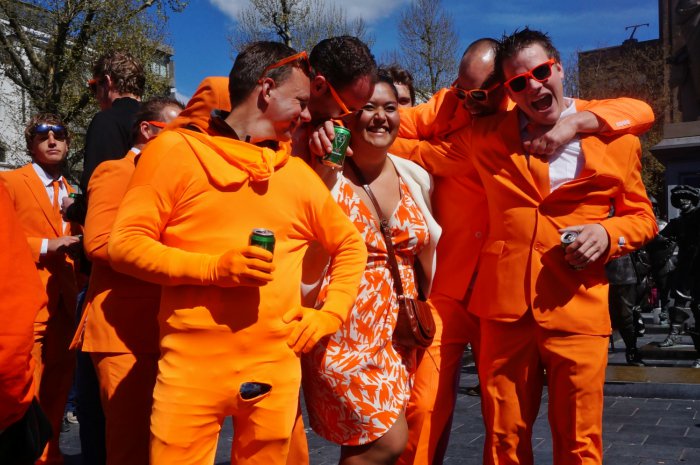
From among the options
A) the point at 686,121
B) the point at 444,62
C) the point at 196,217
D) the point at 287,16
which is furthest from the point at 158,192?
the point at 444,62

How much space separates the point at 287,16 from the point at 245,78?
2389cm

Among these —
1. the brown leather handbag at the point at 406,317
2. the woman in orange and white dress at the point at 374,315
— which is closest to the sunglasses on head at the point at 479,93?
the woman in orange and white dress at the point at 374,315

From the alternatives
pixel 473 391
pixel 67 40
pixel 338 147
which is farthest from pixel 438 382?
pixel 67 40

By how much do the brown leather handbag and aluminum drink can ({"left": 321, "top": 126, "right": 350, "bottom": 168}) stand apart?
39cm

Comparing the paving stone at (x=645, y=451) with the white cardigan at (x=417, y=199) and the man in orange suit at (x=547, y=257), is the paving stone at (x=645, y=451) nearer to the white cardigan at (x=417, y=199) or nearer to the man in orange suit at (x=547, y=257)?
the man in orange suit at (x=547, y=257)

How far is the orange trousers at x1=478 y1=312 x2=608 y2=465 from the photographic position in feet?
10.7

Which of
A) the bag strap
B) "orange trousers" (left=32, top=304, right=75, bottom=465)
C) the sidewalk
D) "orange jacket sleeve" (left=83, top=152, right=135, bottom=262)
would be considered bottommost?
the sidewalk

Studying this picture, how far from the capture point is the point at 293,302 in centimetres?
276

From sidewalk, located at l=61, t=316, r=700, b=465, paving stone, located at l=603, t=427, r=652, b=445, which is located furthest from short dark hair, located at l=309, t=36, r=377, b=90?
paving stone, located at l=603, t=427, r=652, b=445

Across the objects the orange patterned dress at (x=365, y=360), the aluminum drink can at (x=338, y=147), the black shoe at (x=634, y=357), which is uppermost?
the aluminum drink can at (x=338, y=147)

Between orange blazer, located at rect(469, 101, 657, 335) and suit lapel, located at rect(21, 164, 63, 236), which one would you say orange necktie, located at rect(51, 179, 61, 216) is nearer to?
suit lapel, located at rect(21, 164, 63, 236)

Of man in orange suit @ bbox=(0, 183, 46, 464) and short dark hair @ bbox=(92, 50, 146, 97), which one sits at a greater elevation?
short dark hair @ bbox=(92, 50, 146, 97)

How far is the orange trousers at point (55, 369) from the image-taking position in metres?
5.12

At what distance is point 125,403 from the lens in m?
3.43
